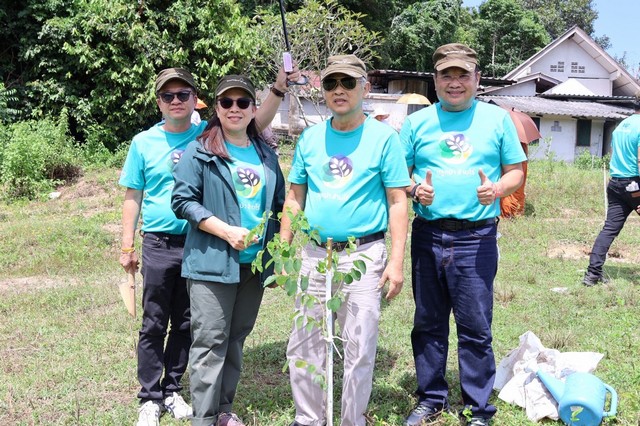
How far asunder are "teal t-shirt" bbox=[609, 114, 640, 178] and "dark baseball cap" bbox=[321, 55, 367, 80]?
4.31 metres

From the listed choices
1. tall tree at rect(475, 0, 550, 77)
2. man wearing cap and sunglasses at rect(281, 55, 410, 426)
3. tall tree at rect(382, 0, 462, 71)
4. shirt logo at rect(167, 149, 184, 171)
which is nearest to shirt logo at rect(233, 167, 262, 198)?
man wearing cap and sunglasses at rect(281, 55, 410, 426)

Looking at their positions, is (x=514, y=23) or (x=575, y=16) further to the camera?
(x=575, y=16)

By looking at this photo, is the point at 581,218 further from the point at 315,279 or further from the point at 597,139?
the point at 597,139

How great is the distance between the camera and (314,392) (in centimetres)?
312

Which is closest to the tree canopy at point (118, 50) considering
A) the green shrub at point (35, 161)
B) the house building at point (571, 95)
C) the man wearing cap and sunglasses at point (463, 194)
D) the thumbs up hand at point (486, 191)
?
the green shrub at point (35, 161)

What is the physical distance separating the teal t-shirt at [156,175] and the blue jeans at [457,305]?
1360 millimetres

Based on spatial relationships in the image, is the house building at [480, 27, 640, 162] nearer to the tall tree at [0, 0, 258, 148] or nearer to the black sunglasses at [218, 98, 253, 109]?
the tall tree at [0, 0, 258, 148]

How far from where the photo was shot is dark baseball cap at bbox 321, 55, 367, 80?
2.89 metres

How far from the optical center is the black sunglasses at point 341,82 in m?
2.92

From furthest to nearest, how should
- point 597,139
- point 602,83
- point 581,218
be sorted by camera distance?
point 602,83 → point 597,139 → point 581,218

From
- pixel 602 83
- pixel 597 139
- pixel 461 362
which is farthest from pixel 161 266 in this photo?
pixel 602 83

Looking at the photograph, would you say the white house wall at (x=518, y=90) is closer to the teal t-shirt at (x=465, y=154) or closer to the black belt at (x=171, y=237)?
the teal t-shirt at (x=465, y=154)

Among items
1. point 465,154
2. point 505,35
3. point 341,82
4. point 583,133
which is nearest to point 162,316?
point 341,82

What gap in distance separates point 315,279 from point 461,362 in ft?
3.13
